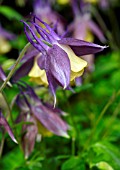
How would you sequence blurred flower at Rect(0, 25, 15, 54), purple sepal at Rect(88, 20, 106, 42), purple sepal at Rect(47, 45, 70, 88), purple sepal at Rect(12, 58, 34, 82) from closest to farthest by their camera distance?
purple sepal at Rect(47, 45, 70, 88) < purple sepal at Rect(12, 58, 34, 82) < purple sepal at Rect(88, 20, 106, 42) < blurred flower at Rect(0, 25, 15, 54)

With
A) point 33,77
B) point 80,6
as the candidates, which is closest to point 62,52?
point 33,77

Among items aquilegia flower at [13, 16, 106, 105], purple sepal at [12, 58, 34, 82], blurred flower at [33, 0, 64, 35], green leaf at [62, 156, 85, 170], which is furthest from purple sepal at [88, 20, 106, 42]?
aquilegia flower at [13, 16, 106, 105]

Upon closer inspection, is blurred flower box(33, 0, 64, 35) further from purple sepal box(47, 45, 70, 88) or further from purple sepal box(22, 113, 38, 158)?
purple sepal box(47, 45, 70, 88)

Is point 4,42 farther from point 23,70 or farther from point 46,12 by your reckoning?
point 23,70

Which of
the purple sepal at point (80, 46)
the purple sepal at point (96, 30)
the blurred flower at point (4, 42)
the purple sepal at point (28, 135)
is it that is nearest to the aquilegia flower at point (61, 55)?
the purple sepal at point (80, 46)

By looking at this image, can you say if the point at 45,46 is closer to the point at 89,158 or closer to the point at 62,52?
the point at 62,52

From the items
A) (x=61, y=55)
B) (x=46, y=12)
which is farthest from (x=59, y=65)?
(x=46, y=12)
